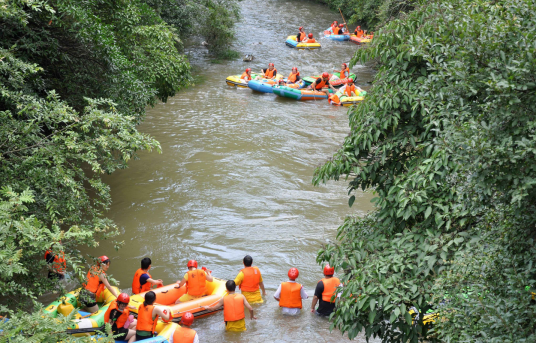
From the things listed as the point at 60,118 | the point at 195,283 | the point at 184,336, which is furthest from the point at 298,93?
the point at 184,336

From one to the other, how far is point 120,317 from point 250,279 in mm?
2507

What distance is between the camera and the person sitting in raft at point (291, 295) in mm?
8562

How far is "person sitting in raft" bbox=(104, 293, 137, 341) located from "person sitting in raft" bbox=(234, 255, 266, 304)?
7.03 ft

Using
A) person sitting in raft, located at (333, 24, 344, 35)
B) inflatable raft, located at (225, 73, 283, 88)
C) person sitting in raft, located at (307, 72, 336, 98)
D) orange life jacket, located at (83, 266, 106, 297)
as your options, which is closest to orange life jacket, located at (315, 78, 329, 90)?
person sitting in raft, located at (307, 72, 336, 98)

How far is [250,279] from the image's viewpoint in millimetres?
8922

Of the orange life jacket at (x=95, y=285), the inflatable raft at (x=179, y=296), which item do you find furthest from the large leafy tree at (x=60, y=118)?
the inflatable raft at (x=179, y=296)

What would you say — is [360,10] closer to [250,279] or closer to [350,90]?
[350,90]

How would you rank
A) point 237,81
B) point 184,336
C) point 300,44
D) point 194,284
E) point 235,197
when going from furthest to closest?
point 300,44 < point 237,81 < point 235,197 < point 194,284 < point 184,336

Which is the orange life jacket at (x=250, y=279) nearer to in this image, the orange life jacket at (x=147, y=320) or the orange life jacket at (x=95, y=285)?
the orange life jacket at (x=147, y=320)

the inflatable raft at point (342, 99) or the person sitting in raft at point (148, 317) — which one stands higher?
the inflatable raft at point (342, 99)

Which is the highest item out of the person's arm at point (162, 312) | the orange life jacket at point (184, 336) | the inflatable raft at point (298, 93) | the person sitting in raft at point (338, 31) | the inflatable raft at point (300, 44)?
the person sitting in raft at point (338, 31)

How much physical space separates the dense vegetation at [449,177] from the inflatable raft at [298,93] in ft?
53.1

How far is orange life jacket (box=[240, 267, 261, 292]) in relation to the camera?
29.2 ft

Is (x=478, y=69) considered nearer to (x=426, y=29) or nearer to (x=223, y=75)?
(x=426, y=29)
